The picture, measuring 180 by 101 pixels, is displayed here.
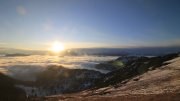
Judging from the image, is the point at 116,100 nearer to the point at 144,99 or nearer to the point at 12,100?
the point at 144,99

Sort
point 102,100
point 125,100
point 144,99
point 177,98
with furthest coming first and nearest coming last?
point 102,100 < point 125,100 < point 144,99 < point 177,98

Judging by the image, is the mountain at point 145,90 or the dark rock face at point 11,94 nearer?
the mountain at point 145,90

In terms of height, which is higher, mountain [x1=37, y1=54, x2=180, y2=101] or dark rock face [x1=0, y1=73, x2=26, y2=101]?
mountain [x1=37, y1=54, x2=180, y2=101]

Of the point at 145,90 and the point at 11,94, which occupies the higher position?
the point at 145,90

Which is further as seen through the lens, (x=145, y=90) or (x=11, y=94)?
(x=11, y=94)

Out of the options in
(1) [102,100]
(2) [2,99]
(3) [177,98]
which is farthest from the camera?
(2) [2,99]

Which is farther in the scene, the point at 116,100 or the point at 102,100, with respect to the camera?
the point at 102,100

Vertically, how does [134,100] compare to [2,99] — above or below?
above

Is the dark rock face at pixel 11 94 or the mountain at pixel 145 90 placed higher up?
the mountain at pixel 145 90

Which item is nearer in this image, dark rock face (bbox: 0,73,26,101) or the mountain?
the mountain

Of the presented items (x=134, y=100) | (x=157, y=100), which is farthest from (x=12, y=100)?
(x=157, y=100)
